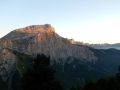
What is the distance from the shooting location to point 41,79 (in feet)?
135

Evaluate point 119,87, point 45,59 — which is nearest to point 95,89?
point 119,87

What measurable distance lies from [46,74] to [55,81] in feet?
5.22

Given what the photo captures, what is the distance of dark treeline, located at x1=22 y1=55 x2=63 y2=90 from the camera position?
40594 mm

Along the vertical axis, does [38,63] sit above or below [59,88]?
above

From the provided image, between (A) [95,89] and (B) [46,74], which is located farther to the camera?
(A) [95,89]

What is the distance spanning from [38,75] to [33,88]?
6.21 feet

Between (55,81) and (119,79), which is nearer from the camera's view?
(55,81)

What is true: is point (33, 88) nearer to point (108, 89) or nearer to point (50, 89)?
point (50, 89)

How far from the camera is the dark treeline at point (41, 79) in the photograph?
133 ft

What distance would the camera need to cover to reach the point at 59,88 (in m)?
40.9

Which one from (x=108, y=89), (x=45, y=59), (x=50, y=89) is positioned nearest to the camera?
(x=50, y=89)

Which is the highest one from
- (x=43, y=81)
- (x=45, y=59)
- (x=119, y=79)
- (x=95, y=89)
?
(x=45, y=59)

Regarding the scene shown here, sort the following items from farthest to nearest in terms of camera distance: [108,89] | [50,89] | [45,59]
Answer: [108,89], [45,59], [50,89]

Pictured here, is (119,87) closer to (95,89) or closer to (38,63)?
(95,89)
